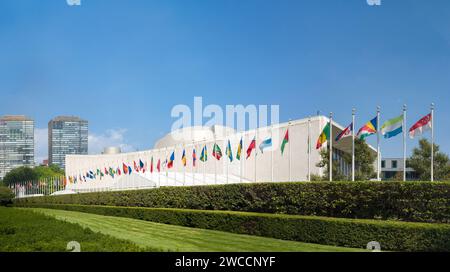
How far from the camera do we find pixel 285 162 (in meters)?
39.3

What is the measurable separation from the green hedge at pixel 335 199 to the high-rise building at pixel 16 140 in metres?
54.0

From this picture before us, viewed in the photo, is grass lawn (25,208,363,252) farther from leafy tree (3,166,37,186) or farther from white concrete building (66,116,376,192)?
leafy tree (3,166,37,186)

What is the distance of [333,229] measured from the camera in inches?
607

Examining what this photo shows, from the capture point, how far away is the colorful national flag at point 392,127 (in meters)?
17.9

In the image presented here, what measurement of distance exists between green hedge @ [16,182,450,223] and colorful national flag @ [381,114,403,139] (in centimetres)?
306

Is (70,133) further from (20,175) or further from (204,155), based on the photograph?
(204,155)

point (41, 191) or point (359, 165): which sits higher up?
point (359, 165)

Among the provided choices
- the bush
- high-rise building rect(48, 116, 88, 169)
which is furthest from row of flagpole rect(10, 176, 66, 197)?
the bush

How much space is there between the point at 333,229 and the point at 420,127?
566cm

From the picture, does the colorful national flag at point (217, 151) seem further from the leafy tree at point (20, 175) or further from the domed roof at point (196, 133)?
the leafy tree at point (20, 175)
